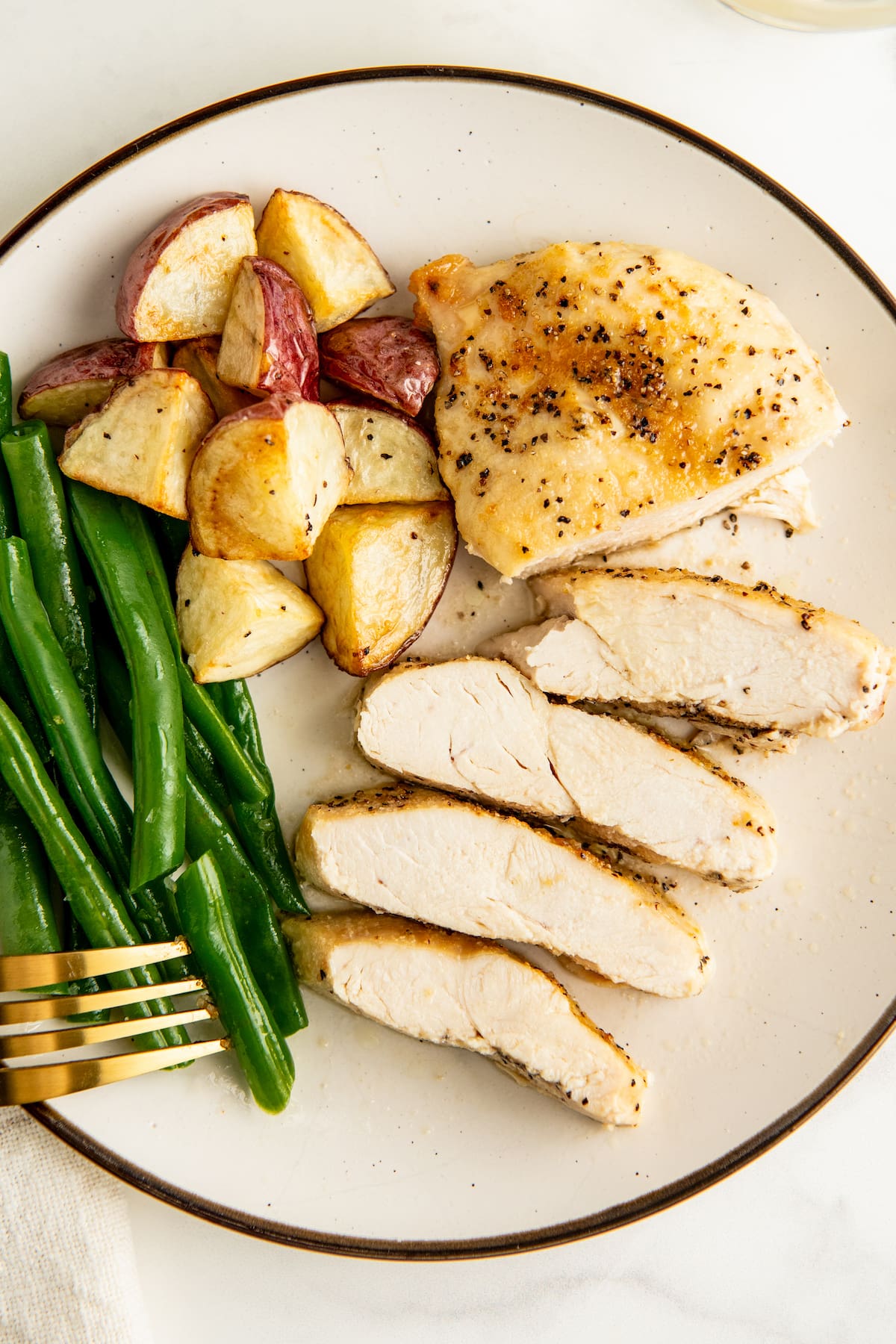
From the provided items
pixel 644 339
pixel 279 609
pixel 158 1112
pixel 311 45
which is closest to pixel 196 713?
pixel 279 609

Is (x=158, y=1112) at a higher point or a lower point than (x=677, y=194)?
lower

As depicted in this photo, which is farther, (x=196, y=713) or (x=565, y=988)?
(x=565, y=988)

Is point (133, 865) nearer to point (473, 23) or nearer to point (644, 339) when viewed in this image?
point (644, 339)

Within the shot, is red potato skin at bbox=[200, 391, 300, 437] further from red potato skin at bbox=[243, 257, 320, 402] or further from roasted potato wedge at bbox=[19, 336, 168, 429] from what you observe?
roasted potato wedge at bbox=[19, 336, 168, 429]

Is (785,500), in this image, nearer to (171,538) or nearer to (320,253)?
(320,253)

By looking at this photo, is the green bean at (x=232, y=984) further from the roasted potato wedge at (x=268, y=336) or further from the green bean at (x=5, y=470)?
the roasted potato wedge at (x=268, y=336)

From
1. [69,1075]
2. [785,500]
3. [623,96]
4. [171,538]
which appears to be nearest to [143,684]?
[171,538]

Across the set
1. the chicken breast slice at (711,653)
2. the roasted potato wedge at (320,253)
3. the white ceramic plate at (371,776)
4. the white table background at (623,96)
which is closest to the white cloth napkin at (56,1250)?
the white table background at (623,96)
